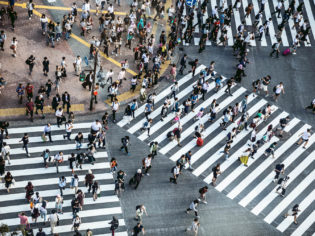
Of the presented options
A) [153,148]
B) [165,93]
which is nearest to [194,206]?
[153,148]

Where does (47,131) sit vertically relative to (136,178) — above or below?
above

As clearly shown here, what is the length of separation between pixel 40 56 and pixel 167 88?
9.05m

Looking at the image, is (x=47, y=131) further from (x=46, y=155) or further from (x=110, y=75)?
(x=110, y=75)

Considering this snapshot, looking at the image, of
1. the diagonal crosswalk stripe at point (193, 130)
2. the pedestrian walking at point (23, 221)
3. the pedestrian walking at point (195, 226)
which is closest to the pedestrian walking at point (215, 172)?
the diagonal crosswalk stripe at point (193, 130)

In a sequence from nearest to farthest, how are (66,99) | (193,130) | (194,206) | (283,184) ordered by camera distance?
(194,206) < (283,184) < (66,99) < (193,130)

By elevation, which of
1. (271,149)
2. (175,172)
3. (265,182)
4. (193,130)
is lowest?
(265,182)

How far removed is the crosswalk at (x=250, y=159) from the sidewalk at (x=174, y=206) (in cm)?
65

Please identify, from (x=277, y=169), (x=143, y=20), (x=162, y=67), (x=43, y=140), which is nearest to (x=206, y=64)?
(x=162, y=67)

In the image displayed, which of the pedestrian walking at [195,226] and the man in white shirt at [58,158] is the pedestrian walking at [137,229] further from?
the man in white shirt at [58,158]

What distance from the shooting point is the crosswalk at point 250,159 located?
2914cm

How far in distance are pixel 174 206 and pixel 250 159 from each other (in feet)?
21.4

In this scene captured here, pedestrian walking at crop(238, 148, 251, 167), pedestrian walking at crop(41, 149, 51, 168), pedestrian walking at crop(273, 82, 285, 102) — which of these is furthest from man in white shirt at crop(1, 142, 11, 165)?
pedestrian walking at crop(273, 82, 285, 102)

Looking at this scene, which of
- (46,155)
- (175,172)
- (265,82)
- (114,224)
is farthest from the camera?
(265,82)

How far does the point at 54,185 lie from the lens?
1086 inches
